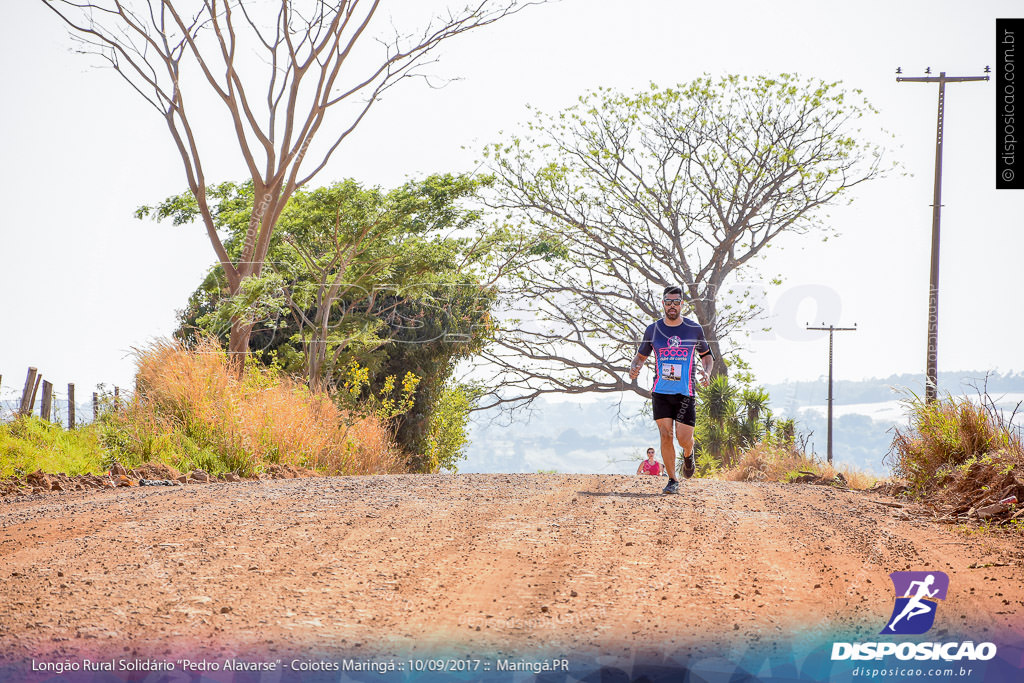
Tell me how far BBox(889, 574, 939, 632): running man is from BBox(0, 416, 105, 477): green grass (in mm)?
Result: 9581

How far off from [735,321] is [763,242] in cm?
282

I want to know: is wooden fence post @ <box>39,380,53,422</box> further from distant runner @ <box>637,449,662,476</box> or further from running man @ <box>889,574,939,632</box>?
running man @ <box>889,574,939,632</box>

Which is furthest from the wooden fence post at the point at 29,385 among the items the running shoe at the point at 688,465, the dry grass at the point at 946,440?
the dry grass at the point at 946,440

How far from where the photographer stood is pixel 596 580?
474cm

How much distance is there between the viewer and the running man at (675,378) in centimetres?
959

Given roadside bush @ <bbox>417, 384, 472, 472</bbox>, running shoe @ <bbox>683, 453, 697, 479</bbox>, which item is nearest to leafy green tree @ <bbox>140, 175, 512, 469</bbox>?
roadside bush @ <bbox>417, 384, 472, 472</bbox>

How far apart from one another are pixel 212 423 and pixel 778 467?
34.7 ft

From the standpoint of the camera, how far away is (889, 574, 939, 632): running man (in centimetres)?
425

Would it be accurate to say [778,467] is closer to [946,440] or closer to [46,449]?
[946,440]

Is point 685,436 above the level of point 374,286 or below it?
below

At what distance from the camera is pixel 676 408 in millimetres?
9656

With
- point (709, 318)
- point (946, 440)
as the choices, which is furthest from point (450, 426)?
point (946, 440)

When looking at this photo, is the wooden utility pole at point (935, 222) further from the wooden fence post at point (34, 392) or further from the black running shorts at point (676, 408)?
the wooden fence post at point (34, 392)

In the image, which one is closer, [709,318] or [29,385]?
[29,385]
